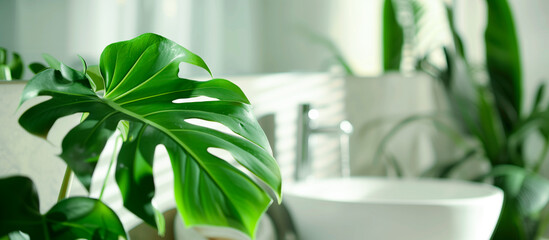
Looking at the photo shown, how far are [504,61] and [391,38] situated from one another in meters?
0.32

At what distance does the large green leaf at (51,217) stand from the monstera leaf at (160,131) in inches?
0.9

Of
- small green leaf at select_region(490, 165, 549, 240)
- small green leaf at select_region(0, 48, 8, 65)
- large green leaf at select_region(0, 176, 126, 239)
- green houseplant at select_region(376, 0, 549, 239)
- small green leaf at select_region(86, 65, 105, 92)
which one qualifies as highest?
small green leaf at select_region(0, 48, 8, 65)

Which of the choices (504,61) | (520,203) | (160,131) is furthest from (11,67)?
(504,61)

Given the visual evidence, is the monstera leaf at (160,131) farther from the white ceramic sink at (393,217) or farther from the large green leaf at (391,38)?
the large green leaf at (391,38)

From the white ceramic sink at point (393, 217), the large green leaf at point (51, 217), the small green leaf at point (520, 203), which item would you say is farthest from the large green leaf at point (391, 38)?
the large green leaf at point (51, 217)

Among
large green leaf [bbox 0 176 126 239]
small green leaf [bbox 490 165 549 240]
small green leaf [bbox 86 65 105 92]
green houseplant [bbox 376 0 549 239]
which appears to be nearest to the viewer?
large green leaf [bbox 0 176 126 239]

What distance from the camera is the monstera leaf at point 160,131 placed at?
1.38 feet

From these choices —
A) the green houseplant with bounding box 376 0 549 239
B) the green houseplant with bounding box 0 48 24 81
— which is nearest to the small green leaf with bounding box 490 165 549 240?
the green houseplant with bounding box 376 0 549 239

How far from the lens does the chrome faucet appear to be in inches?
44.6

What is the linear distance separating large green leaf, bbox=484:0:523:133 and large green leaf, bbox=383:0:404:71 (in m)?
0.24

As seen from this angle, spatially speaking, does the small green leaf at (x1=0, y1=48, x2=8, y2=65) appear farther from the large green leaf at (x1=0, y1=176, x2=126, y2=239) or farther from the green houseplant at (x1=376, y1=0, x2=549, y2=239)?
the green houseplant at (x1=376, y1=0, x2=549, y2=239)

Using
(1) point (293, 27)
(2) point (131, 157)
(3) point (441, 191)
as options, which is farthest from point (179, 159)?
(1) point (293, 27)

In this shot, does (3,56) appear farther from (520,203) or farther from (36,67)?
(520,203)

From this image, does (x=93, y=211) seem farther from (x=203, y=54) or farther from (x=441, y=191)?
(x=441, y=191)
